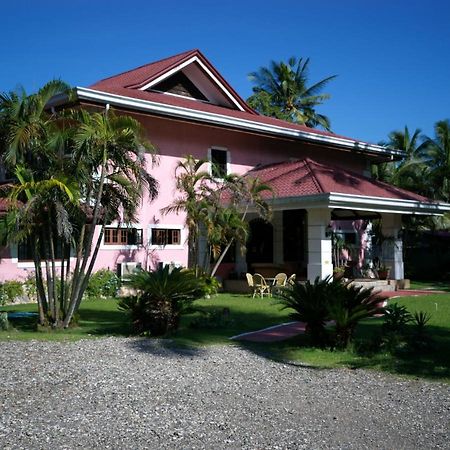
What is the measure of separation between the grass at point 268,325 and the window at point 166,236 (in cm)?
366

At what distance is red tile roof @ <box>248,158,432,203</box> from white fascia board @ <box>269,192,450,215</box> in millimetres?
259

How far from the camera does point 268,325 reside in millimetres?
13023

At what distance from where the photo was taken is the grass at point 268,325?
9109mm

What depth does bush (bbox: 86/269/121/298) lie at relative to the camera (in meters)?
18.5

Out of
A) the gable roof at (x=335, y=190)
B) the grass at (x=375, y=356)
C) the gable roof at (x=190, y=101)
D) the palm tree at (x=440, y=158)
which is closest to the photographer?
the grass at (x=375, y=356)

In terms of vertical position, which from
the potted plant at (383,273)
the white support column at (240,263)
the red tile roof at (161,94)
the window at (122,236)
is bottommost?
the potted plant at (383,273)

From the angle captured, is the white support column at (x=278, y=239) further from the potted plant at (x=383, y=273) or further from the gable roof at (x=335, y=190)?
the potted plant at (x=383, y=273)

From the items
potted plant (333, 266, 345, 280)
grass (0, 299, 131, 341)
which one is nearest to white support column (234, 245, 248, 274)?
potted plant (333, 266, 345, 280)

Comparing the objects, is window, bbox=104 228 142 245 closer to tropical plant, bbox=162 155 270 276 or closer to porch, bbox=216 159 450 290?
tropical plant, bbox=162 155 270 276

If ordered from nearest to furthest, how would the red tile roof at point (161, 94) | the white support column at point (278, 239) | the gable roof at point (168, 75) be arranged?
the red tile roof at point (161, 94), the gable roof at point (168, 75), the white support column at point (278, 239)

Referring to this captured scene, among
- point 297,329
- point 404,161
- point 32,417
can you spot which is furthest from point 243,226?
point 404,161

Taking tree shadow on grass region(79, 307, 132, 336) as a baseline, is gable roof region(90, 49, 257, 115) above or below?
above

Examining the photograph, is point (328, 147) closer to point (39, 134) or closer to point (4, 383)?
point (39, 134)

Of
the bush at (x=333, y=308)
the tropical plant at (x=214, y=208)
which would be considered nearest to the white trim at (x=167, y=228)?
the tropical plant at (x=214, y=208)
